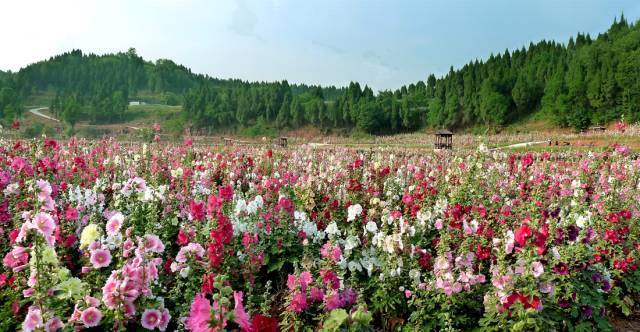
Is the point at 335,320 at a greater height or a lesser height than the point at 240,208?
lesser

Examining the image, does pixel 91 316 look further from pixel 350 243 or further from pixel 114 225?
pixel 350 243

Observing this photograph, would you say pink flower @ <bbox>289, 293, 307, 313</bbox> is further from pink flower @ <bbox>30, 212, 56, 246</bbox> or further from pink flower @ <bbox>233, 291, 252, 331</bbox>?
pink flower @ <bbox>30, 212, 56, 246</bbox>

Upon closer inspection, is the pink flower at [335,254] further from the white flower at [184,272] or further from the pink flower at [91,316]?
the pink flower at [91,316]

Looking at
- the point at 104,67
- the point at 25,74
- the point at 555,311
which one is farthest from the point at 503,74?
the point at 104,67

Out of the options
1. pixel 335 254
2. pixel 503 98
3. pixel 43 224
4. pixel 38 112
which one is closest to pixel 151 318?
pixel 43 224

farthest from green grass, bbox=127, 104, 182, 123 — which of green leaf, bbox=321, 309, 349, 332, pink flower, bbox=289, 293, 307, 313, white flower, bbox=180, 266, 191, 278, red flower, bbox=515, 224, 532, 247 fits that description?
green leaf, bbox=321, 309, 349, 332

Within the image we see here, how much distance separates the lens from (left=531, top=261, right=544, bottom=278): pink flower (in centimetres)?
344

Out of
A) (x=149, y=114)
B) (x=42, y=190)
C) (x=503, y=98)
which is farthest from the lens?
(x=149, y=114)

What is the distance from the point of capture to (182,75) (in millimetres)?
197875

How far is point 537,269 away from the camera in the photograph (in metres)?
3.46

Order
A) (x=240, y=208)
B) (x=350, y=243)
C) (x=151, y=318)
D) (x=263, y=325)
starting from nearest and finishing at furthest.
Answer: (x=263, y=325), (x=151, y=318), (x=350, y=243), (x=240, y=208)

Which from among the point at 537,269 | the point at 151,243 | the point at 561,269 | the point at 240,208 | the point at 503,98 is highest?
the point at 503,98

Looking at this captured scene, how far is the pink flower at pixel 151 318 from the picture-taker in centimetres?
267

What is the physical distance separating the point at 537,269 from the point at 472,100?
72.9 meters
